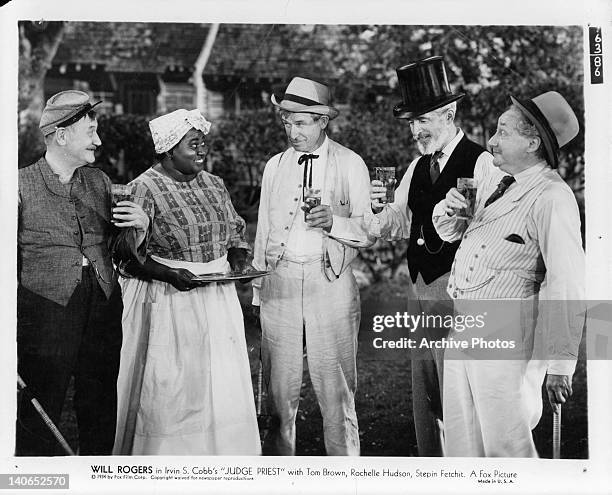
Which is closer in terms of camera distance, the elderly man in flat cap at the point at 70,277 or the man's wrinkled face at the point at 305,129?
the elderly man in flat cap at the point at 70,277

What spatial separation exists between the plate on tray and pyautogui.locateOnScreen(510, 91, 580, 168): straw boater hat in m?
1.77

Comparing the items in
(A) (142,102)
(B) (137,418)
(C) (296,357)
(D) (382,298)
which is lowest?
(B) (137,418)

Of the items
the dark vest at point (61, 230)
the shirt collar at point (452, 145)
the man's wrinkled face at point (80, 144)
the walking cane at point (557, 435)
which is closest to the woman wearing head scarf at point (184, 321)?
the dark vest at point (61, 230)

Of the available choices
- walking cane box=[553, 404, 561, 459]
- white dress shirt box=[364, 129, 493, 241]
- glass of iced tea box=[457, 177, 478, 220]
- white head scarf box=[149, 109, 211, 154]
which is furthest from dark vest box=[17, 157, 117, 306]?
Answer: walking cane box=[553, 404, 561, 459]

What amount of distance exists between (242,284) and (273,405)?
740 millimetres

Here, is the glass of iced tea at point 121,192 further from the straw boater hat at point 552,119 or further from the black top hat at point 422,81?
the straw boater hat at point 552,119

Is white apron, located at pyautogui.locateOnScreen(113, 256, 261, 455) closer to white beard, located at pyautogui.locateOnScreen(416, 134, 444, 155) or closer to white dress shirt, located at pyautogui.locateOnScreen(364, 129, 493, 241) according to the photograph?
white dress shirt, located at pyautogui.locateOnScreen(364, 129, 493, 241)

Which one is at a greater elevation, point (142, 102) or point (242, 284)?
point (142, 102)

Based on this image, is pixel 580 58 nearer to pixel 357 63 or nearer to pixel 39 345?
pixel 357 63

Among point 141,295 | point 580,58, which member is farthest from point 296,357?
point 580,58

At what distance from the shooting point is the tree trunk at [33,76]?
16.3ft

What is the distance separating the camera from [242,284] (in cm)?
497

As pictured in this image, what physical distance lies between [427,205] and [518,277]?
2.17ft

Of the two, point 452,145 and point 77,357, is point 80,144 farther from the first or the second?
point 452,145
